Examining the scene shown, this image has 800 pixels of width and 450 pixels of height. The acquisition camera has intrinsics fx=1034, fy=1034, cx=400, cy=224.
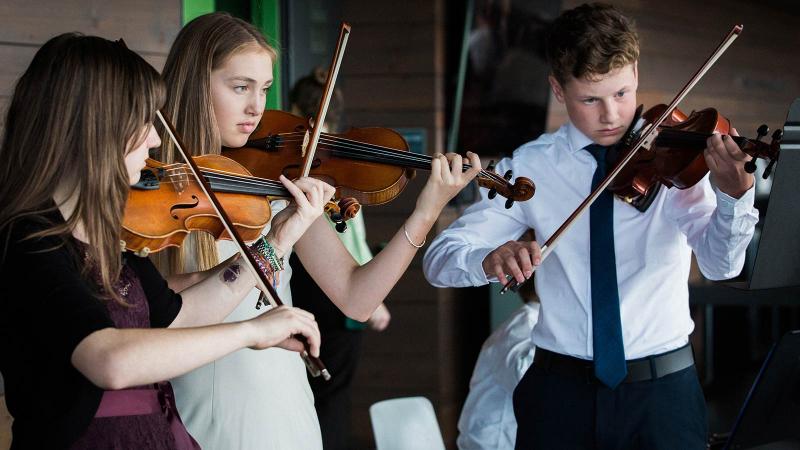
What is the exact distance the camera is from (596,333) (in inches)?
82.4

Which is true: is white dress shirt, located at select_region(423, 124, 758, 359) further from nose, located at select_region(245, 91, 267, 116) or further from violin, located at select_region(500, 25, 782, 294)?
nose, located at select_region(245, 91, 267, 116)

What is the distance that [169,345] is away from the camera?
1.31m

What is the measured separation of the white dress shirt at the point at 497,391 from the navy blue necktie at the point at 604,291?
33.6 inches

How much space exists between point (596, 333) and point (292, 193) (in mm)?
711

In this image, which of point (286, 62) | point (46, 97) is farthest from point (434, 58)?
point (46, 97)

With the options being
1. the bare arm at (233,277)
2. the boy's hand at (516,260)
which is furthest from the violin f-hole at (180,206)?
the boy's hand at (516,260)

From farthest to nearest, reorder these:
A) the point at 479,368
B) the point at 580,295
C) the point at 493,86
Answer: the point at 493,86 < the point at 479,368 < the point at 580,295

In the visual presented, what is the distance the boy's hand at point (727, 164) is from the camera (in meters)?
1.96

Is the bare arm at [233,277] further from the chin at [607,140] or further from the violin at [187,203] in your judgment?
the chin at [607,140]

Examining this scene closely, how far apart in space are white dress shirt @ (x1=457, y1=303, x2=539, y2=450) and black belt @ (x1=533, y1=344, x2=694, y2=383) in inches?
31.0

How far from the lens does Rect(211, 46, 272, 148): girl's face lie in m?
1.98

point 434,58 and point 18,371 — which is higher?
point 434,58

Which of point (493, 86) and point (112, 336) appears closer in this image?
point (112, 336)

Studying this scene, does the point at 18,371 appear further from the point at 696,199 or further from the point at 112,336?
the point at 696,199
